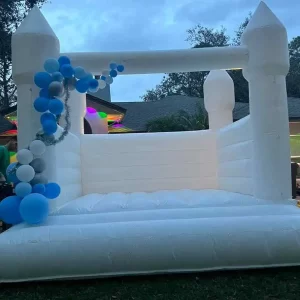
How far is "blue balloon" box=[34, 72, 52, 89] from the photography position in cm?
263

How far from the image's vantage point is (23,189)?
2543mm

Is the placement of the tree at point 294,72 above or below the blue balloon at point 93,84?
above

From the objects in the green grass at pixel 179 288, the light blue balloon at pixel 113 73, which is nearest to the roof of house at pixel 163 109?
the light blue balloon at pixel 113 73

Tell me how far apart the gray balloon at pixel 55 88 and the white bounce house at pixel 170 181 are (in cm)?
33

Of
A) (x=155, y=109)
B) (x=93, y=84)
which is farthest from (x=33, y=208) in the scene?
(x=155, y=109)

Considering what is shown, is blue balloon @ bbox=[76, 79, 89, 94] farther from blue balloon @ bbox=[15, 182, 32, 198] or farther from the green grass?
the green grass

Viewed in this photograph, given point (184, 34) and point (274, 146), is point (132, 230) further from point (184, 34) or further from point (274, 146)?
point (184, 34)

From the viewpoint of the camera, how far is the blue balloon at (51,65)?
2658 mm

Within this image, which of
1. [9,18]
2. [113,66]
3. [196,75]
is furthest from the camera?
[196,75]

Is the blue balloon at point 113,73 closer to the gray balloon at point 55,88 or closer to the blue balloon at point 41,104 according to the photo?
the gray balloon at point 55,88

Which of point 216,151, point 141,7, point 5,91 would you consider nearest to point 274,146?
point 216,151

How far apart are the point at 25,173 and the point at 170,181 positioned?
226 cm

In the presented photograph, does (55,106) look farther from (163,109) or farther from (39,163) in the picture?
(163,109)

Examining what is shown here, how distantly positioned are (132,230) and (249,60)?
169 cm
